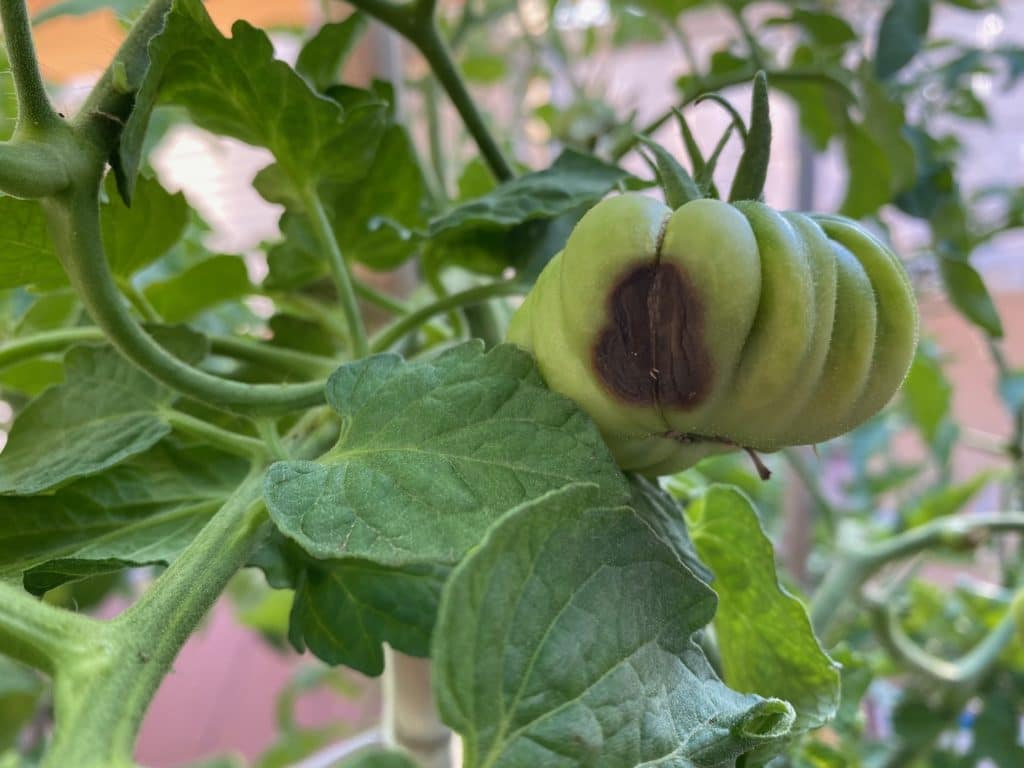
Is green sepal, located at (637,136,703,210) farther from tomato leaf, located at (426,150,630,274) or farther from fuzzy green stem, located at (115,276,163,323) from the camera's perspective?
fuzzy green stem, located at (115,276,163,323)

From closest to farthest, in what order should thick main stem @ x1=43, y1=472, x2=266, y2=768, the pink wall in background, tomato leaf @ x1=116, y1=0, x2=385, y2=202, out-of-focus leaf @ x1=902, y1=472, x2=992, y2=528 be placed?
thick main stem @ x1=43, y1=472, x2=266, y2=768
tomato leaf @ x1=116, y1=0, x2=385, y2=202
out-of-focus leaf @ x1=902, y1=472, x2=992, y2=528
the pink wall in background

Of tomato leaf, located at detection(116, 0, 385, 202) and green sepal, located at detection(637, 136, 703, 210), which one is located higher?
tomato leaf, located at detection(116, 0, 385, 202)

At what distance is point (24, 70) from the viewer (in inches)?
8.5

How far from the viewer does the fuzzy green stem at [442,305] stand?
35 centimetres

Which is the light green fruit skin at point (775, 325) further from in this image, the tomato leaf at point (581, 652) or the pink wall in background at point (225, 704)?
the pink wall in background at point (225, 704)

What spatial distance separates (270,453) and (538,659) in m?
0.14

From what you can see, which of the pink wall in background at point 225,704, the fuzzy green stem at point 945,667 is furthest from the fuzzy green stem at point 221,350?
the pink wall in background at point 225,704

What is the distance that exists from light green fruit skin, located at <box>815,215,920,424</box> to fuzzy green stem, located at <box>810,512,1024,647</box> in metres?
0.35

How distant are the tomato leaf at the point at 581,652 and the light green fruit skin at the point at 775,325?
0.16 ft

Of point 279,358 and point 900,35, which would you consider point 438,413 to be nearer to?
point 279,358

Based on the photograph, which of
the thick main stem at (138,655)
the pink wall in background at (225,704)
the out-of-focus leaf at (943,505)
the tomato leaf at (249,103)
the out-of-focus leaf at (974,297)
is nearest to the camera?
the thick main stem at (138,655)

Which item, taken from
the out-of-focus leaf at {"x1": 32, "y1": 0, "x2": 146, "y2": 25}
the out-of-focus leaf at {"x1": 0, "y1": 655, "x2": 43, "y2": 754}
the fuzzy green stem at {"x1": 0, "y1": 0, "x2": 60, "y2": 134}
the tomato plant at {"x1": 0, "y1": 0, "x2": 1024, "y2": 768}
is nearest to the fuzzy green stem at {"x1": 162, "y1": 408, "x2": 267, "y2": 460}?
the tomato plant at {"x1": 0, "y1": 0, "x2": 1024, "y2": 768}

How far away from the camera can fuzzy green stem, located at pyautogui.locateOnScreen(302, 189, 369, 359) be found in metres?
0.33

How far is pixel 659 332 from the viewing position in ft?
0.70
